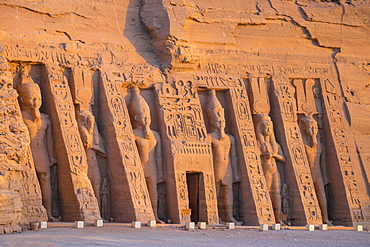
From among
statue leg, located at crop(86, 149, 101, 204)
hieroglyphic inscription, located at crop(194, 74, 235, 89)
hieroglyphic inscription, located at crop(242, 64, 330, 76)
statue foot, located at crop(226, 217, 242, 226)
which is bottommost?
statue foot, located at crop(226, 217, 242, 226)

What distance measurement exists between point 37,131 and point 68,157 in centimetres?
86

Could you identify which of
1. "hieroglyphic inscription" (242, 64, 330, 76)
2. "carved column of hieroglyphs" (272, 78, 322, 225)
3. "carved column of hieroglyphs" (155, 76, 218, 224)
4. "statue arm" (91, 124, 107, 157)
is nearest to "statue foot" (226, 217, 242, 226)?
"carved column of hieroglyphs" (155, 76, 218, 224)

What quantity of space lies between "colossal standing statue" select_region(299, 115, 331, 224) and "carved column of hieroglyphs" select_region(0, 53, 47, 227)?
7536 millimetres

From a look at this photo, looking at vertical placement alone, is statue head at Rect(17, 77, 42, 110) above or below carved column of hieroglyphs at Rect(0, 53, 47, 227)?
above

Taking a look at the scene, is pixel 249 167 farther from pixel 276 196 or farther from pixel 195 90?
pixel 195 90

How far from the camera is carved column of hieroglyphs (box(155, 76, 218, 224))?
794 inches

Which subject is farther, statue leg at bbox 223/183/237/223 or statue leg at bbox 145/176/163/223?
statue leg at bbox 223/183/237/223

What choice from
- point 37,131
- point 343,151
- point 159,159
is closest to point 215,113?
point 159,159

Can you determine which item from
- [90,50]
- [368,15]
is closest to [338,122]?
[368,15]

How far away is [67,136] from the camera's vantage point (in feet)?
62.8

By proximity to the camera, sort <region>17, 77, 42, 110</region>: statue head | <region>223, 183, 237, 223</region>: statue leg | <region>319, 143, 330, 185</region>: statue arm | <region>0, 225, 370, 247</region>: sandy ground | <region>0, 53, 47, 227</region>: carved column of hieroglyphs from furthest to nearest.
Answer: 1. <region>319, 143, 330, 185</region>: statue arm
2. <region>223, 183, 237, 223</region>: statue leg
3. <region>17, 77, 42, 110</region>: statue head
4. <region>0, 53, 47, 227</region>: carved column of hieroglyphs
5. <region>0, 225, 370, 247</region>: sandy ground

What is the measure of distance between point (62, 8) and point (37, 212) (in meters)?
4.85

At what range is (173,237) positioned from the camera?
16688 millimetres

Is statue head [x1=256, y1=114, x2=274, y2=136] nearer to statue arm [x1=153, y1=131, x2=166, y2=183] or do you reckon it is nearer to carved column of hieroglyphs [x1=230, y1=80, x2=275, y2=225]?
carved column of hieroglyphs [x1=230, y1=80, x2=275, y2=225]
